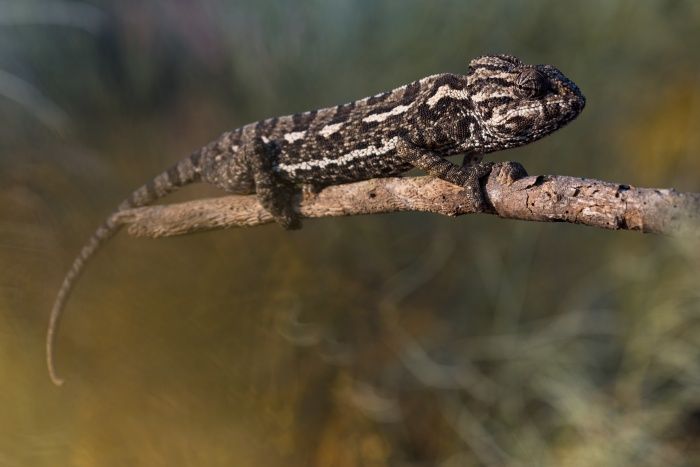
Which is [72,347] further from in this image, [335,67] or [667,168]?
[667,168]

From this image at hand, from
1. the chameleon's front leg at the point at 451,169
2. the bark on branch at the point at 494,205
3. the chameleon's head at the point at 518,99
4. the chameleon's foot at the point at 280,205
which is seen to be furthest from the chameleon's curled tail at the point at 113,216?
the chameleon's head at the point at 518,99

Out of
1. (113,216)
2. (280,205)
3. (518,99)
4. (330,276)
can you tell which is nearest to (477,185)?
(518,99)

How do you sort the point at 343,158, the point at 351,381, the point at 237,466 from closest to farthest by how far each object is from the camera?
the point at 343,158 < the point at 237,466 < the point at 351,381

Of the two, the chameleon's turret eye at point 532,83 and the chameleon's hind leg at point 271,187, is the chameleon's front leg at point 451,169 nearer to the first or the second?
the chameleon's turret eye at point 532,83

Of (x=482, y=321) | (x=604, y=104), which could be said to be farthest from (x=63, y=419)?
(x=604, y=104)

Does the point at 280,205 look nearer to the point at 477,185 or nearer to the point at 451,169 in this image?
the point at 451,169

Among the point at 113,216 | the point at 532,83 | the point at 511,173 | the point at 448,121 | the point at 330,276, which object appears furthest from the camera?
the point at 330,276

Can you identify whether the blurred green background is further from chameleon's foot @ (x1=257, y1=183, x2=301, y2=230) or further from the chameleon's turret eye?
the chameleon's turret eye
